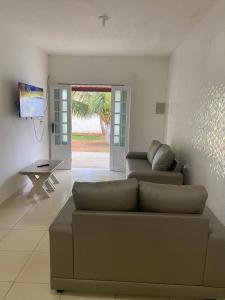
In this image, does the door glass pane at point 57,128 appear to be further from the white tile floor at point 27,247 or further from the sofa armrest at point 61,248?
the sofa armrest at point 61,248

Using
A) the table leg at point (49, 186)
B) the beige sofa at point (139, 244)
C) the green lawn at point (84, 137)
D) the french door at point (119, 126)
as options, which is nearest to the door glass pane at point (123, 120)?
the french door at point (119, 126)

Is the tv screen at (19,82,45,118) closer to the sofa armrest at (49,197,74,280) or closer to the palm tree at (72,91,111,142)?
the sofa armrest at (49,197,74,280)

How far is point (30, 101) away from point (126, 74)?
94.8 inches

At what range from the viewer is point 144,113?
614 centimetres

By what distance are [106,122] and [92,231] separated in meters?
10.1

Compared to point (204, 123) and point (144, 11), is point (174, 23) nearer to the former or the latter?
point (144, 11)

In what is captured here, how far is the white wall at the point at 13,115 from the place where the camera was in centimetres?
375

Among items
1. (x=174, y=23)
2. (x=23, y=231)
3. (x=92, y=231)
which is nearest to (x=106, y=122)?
(x=174, y=23)

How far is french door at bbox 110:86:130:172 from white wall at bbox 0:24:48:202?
188 centimetres

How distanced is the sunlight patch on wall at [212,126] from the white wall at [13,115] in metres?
2.68

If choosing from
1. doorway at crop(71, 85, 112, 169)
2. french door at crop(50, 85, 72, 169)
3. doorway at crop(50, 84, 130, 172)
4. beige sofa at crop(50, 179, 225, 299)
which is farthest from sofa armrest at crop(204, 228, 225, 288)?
doorway at crop(71, 85, 112, 169)

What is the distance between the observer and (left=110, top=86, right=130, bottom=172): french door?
6027 mm

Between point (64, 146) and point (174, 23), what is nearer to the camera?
point (174, 23)

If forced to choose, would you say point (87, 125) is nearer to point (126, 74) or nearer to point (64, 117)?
point (64, 117)
